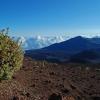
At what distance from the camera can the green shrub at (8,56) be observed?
2041cm

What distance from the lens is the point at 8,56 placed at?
2098 centimetres

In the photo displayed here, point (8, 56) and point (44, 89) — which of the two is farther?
point (44, 89)

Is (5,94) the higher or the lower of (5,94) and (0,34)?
the lower

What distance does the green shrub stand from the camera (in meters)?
20.4

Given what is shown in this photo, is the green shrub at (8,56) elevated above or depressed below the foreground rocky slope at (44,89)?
above

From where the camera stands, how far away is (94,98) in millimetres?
22438

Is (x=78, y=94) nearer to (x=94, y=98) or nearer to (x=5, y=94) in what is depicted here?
(x=94, y=98)

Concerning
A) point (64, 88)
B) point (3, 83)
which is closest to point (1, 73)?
point (3, 83)

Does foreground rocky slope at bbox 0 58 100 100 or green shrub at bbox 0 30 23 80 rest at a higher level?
green shrub at bbox 0 30 23 80

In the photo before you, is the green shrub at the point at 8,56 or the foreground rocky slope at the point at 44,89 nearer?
the foreground rocky slope at the point at 44,89

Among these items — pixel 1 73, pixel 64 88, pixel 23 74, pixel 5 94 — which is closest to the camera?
pixel 5 94

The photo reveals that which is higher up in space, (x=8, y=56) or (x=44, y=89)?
(x=8, y=56)

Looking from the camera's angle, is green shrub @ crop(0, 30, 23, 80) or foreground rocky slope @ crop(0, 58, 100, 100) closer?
foreground rocky slope @ crop(0, 58, 100, 100)

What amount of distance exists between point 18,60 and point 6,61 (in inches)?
50.9
